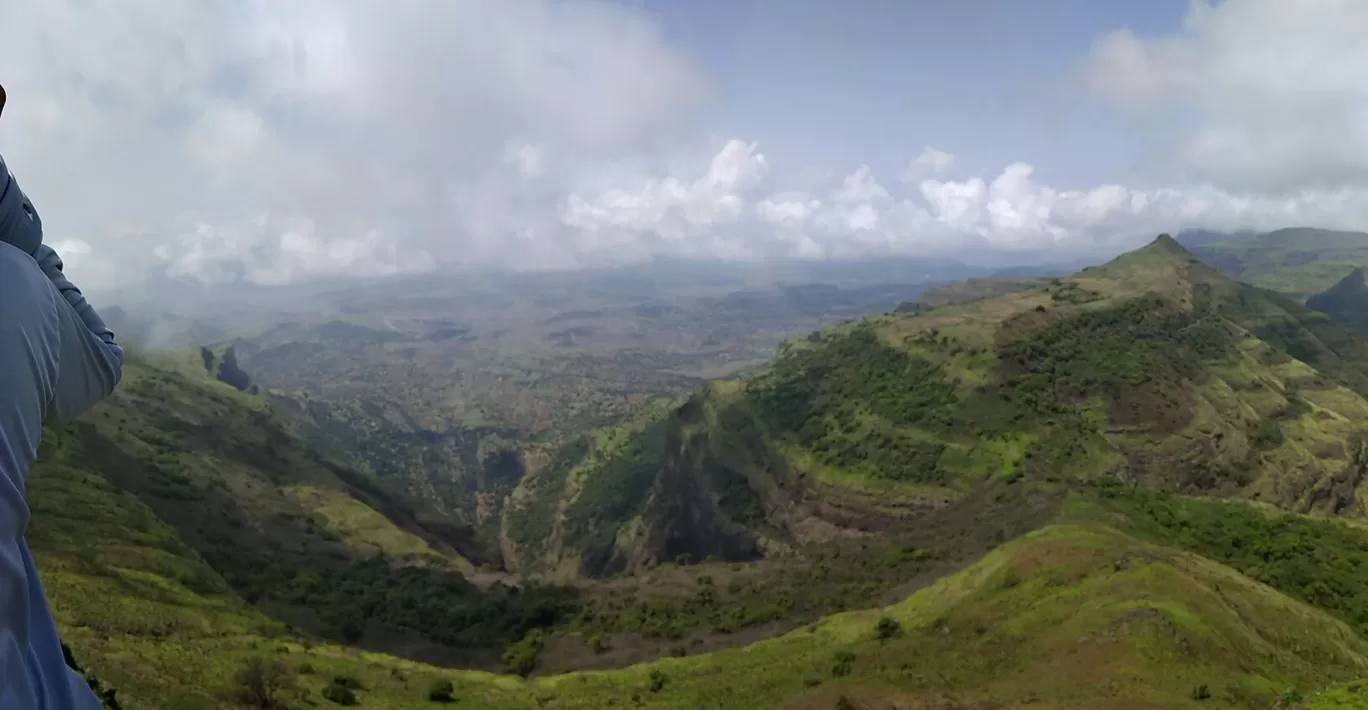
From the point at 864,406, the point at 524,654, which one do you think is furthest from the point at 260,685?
the point at 864,406

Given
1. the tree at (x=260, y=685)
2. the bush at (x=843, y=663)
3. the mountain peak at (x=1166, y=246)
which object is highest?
the mountain peak at (x=1166, y=246)

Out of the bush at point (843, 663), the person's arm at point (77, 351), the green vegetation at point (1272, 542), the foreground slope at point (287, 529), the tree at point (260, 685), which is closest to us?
the person's arm at point (77, 351)

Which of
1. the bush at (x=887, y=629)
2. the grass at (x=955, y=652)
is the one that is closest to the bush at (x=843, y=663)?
the grass at (x=955, y=652)

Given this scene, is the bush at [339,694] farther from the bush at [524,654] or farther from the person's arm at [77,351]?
the person's arm at [77,351]

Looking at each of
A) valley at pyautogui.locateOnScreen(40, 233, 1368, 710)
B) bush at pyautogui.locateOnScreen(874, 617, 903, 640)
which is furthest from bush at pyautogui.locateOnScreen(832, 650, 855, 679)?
bush at pyautogui.locateOnScreen(874, 617, 903, 640)

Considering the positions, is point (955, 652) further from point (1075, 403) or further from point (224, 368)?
point (224, 368)

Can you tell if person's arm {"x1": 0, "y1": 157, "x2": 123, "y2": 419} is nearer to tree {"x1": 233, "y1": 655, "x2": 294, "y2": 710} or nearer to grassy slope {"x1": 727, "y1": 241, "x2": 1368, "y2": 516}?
tree {"x1": 233, "y1": 655, "x2": 294, "y2": 710}

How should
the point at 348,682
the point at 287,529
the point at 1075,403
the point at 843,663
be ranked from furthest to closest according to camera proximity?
the point at 1075,403, the point at 287,529, the point at 843,663, the point at 348,682
